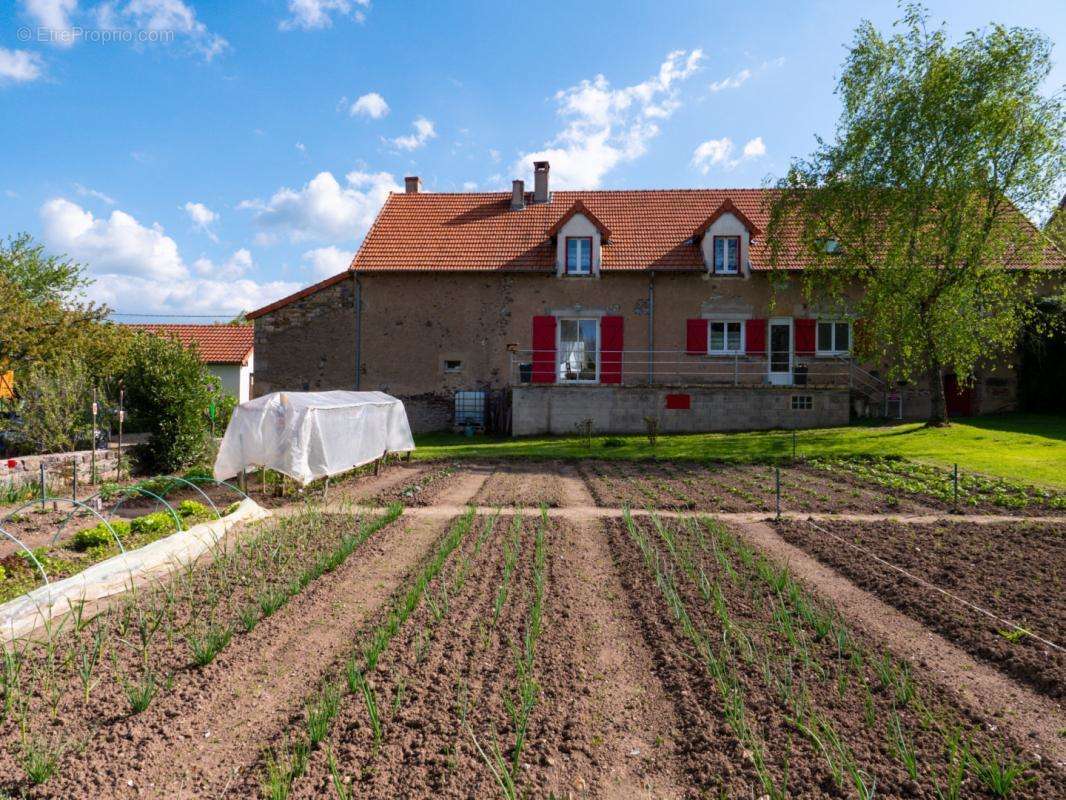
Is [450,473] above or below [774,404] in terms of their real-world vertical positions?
below

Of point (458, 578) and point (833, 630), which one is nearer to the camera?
point (833, 630)

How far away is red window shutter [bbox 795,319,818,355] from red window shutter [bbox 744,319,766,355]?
104 cm

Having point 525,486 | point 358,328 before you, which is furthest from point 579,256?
point 525,486

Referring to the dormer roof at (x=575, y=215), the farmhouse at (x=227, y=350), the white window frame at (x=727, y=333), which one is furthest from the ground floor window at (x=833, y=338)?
the farmhouse at (x=227, y=350)

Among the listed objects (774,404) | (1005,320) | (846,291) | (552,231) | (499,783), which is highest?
(552,231)

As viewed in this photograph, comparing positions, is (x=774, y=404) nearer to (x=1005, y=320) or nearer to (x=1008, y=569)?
(x=1005, y=320)

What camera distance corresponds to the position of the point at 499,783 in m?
3.22

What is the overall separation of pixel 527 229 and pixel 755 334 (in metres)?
8.46

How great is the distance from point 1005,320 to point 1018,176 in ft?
11.7

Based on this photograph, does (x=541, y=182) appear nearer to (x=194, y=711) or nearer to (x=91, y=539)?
(x=91, y=539)

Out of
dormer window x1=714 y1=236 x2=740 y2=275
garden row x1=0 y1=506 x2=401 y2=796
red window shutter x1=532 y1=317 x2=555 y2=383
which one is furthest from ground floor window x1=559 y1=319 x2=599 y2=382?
garden row x1=0 y1=506 x2=401 y2=796

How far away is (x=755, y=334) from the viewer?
71.6 feet

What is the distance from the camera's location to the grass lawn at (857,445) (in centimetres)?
1431

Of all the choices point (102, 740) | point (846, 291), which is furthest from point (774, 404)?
point (102, 740)
